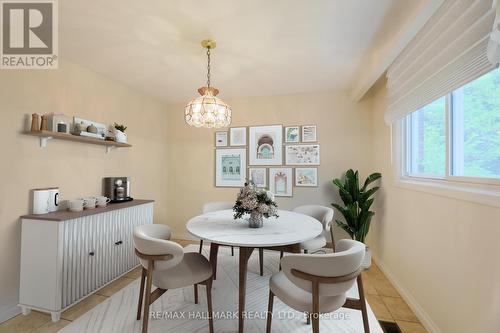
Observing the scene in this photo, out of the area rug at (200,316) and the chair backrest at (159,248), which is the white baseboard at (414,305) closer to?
the area rug at (200,316)

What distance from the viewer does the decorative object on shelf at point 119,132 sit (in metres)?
2.90

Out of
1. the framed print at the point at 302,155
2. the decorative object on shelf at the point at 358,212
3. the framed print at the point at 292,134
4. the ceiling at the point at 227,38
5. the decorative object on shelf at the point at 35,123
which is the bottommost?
the decorative object on shelf at the point at 358,212

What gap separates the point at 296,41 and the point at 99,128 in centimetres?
253

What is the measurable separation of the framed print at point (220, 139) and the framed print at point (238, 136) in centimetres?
11

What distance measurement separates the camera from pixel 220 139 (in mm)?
3965

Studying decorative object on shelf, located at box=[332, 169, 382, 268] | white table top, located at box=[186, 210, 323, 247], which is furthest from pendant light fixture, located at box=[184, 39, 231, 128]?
decorative object on shelf, located at box=[332, 169, 382, 268]

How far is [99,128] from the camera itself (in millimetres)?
2811

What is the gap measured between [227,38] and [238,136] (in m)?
1.91

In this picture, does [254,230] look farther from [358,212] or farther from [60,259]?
[358,212]

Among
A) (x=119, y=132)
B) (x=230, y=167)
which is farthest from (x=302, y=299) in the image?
(x=119, y=132)

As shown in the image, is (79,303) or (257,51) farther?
(257,51)

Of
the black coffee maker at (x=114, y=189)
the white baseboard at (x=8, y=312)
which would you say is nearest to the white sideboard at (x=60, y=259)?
the white baseboard at (x=8, y=312)

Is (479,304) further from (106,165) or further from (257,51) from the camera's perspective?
(106,165)

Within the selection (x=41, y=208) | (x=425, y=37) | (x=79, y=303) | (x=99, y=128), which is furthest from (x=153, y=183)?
(x=425, y=37)
